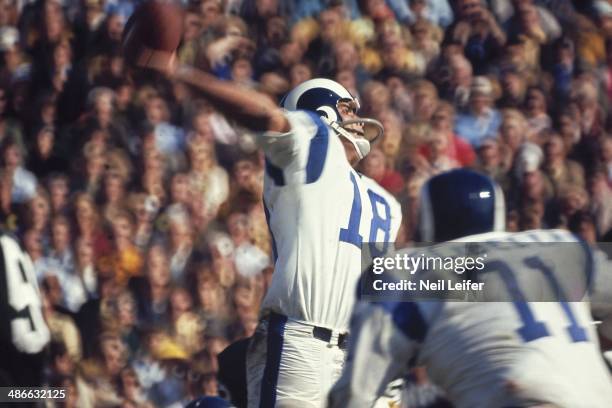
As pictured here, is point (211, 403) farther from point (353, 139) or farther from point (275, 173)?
point (353, 139)

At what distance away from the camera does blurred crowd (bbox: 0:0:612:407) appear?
7.39 m

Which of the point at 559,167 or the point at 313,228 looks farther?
the point at 559,167

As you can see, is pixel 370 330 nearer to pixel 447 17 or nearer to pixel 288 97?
pixel 288 97

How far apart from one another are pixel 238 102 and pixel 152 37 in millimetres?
374

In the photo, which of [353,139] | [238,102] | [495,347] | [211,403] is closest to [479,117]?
[353,139]

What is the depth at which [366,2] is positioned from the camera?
27.5ft

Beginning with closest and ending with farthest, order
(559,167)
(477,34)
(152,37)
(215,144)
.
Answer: (152,37) < (559,167) < (215,144) < (477,34)

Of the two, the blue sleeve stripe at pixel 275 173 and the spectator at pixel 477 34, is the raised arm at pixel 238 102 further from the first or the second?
the spectator at pixel 477 34

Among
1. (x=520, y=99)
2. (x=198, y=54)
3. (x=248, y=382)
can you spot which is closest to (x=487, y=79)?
(x=520, y=99)

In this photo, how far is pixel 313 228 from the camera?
492 centimetres

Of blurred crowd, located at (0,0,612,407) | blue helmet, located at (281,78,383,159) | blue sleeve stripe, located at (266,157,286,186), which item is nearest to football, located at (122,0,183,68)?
blue sleeve stripe, located at (266,157,286,186)

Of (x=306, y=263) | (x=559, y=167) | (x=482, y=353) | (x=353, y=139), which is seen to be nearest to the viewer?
(x=482, y=353)

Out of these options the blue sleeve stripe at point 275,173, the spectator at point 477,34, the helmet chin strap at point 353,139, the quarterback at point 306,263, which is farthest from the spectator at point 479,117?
the blue sleeve stripe at point 275,173

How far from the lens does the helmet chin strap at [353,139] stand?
5355mm
